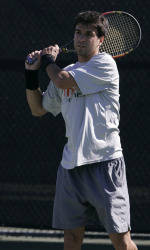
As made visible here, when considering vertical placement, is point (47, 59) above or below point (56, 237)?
above

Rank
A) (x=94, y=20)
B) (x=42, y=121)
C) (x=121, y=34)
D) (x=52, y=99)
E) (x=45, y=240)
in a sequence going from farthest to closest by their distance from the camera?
(x=45, y=240), (x=42, y=121), (x=121, y=34), (x=52, y=99), (x=94, y=20)

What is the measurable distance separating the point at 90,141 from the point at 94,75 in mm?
323

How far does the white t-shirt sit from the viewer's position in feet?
9.61

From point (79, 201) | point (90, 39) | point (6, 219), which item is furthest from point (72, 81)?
point (6, 219)

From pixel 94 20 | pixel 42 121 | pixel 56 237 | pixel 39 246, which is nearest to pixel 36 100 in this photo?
pixel 94 20

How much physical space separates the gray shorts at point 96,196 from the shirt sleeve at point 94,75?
0.37m

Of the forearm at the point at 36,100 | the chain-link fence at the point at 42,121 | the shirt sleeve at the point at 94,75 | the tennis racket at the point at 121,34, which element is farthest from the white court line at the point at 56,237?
the shirt sleeve at the point at 94,75

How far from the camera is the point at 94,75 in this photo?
115 inches

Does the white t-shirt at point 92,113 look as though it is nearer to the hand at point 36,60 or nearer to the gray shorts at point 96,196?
the gray shorts at point 96,196

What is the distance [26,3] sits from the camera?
13.4ft

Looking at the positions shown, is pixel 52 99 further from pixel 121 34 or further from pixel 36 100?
pixel 121 34

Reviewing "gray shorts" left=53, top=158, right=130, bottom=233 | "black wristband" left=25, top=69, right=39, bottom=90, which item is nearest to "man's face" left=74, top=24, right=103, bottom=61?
"black wristband" left=25, top=69, right=39, bottom=90

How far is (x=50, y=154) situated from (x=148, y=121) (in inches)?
27.9

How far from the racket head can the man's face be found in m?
0.34
